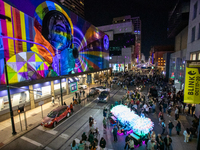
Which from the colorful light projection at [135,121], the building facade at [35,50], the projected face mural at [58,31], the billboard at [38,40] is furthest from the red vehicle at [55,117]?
the projected face mural at [58,31]

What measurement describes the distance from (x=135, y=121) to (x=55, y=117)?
831 centimetres

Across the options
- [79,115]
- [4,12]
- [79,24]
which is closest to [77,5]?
[79,24]

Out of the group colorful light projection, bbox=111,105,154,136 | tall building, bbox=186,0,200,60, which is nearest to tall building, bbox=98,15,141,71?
tall building, bbox=186,0,200,60

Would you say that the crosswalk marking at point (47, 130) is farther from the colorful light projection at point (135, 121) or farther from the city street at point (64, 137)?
the colorful light projection at point (135, 121)

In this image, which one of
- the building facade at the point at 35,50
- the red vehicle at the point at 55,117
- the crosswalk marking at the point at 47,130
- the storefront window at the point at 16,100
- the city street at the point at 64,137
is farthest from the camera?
the storefront window at the point at 16,100

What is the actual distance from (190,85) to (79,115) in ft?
40.0

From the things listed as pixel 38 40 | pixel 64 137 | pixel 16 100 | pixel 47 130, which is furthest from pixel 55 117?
pixel 38 40

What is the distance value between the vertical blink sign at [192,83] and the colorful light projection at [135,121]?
152 inches

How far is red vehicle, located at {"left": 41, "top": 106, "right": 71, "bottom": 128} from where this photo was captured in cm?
1141

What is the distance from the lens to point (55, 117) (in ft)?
39.5

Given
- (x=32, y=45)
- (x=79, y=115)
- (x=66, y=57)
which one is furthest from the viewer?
(x=66, y=57)

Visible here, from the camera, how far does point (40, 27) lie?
1698 centimetres

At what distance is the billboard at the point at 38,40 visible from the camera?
13086mm

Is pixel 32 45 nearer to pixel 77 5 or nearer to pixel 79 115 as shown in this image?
pixel 79 115
